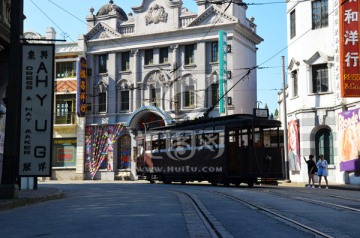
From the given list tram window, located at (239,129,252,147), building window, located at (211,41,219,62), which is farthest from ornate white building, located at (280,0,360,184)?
building window, located at (211,41,219,62)

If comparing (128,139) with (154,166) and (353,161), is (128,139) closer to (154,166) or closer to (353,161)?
(154,166)

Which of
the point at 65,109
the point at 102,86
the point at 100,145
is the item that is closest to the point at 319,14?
the point at 102,86

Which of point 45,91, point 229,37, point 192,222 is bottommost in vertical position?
point 192,222

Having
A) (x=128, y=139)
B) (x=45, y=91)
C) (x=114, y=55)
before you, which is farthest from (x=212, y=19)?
(x=45, y=91)

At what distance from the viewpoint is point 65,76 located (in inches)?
1620

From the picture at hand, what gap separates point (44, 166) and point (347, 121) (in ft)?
58.0

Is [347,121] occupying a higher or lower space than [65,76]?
lower

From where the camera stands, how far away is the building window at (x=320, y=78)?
1134 inches

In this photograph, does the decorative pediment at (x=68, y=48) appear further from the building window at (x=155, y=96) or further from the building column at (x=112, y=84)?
the building window at (x=155, y=96)

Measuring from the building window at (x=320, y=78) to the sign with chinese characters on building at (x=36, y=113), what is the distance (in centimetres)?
1864

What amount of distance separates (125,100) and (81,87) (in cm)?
362

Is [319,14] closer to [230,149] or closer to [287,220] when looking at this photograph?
[230,149]

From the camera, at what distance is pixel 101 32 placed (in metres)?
41.5

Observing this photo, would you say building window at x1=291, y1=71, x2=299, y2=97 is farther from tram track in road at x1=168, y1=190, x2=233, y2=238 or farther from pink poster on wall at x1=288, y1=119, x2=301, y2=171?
tram track in road at x1=168, y1=190, x2=233, y2=238
